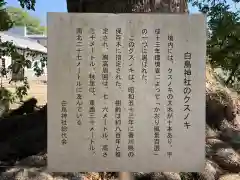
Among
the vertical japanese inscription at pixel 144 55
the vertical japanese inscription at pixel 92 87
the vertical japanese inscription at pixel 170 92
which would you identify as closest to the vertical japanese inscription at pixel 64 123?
the vertical japanese inscription at pixel 92 87

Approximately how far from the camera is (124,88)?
2.83 meters

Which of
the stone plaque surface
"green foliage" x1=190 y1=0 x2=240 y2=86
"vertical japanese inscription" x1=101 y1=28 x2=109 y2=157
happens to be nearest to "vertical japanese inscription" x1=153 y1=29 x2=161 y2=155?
the stone plaque surface

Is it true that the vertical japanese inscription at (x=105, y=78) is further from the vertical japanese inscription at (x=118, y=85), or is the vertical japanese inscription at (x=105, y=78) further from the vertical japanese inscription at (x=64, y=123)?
the vertical japanese inscription at (x=64, y=123)

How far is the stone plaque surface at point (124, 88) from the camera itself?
2836 millimetres

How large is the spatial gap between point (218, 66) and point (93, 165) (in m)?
6.10

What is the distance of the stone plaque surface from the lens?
9.30ft

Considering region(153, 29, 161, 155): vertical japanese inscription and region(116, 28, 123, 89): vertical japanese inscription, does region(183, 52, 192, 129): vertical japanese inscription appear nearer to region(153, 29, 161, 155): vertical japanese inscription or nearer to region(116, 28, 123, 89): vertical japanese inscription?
region(153, 29, 161, 155): vertical japanese inscription

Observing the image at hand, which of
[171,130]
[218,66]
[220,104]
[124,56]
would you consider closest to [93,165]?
[171,130]

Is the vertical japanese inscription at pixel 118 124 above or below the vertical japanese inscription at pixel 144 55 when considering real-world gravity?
below

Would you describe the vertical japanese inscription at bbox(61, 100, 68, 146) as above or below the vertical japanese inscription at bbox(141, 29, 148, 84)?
below

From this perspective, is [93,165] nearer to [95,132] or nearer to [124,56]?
[95,132]

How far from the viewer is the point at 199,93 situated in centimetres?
287

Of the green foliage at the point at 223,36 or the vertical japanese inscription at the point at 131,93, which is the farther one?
the green foliage at the point at 223,36

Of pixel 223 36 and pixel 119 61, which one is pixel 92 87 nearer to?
pixel 119 61
